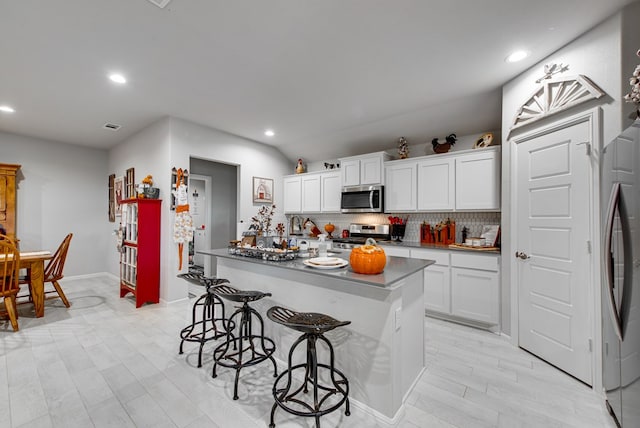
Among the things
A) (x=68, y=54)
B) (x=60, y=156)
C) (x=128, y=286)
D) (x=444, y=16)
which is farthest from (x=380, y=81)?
(x=60, y=156)

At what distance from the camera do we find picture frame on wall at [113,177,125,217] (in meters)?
5.14

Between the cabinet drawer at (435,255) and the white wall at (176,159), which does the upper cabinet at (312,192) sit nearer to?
the white wall at (176,159)

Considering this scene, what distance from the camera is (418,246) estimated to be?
142 inches

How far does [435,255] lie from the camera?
11.3 ft

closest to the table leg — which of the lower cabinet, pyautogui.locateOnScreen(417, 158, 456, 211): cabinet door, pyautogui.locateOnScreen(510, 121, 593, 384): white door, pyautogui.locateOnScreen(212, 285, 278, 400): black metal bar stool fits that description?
pyautogui.locateOnScreen(212, 285, 278, 400): black metal bar stool

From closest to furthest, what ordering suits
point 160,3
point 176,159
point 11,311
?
point 160,3, point 11,311, point 176,159

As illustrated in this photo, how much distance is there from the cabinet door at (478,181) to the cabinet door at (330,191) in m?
2.04

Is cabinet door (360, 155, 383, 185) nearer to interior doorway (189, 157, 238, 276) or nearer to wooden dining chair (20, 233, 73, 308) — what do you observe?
interior doorway (189, 157, 238, 276)

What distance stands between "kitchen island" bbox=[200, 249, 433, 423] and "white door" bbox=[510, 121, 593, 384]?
1.21 metres

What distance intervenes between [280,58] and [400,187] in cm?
251

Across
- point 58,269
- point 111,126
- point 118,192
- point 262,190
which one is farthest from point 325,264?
point 118,192

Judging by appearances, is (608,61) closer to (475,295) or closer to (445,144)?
(445,144)

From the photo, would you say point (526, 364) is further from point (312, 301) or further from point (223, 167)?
point (223, 167)

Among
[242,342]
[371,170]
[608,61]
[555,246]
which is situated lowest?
[242,342]
